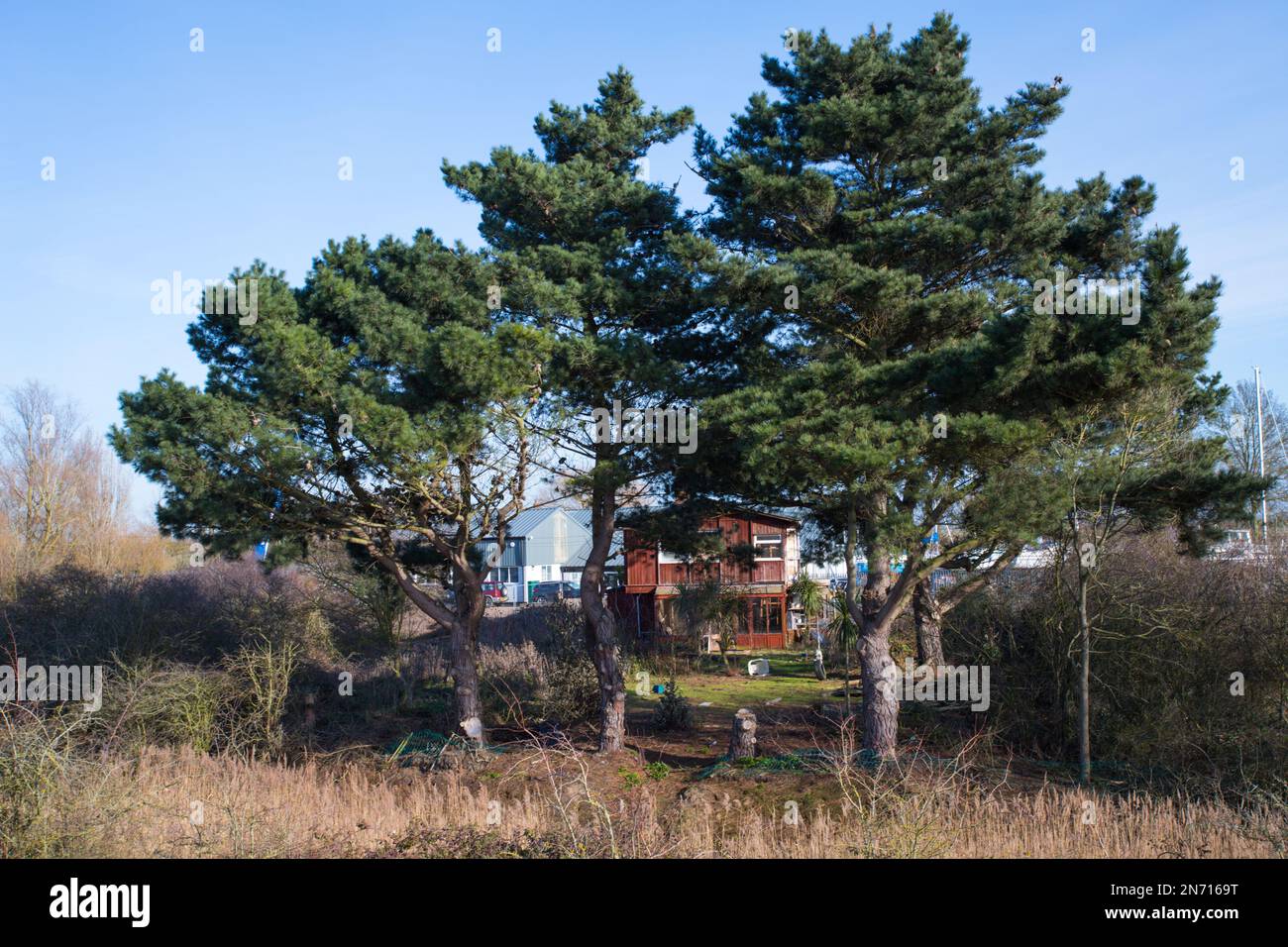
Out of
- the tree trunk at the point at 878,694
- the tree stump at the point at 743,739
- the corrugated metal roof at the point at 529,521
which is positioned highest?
the corrugated metal roof at the point at 529,521

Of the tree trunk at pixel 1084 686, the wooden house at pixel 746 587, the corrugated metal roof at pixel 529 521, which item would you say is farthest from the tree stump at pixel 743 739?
the corrugated metal roof at pixel 529 521

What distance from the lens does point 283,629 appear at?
20.2m

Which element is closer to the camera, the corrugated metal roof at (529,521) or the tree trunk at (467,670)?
the tree trunk at (467,670)

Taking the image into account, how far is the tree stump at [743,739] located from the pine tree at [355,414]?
12.8 feet

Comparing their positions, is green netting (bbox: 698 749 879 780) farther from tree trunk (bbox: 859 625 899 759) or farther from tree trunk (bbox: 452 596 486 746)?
tree trunk (bbox: 452 596 486 746)

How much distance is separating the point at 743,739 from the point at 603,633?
2803mm

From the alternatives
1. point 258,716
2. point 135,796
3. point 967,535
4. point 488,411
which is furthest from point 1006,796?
point 258,716

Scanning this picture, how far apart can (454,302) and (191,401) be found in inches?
151

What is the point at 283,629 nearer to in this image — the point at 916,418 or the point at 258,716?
the point at 258,716

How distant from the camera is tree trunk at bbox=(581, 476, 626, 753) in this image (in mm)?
14539

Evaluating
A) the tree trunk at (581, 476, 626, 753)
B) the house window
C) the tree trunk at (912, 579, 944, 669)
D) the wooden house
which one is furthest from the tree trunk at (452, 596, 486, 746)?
the house window

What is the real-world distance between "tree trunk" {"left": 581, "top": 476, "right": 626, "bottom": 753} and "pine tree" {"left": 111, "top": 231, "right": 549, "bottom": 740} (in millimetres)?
1449

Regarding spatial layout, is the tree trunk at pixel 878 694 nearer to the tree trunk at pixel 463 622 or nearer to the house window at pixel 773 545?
the tree trunk at pixel 463 622

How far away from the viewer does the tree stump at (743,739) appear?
43.8 feet
